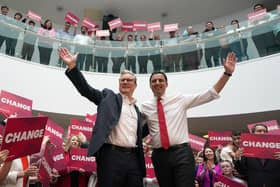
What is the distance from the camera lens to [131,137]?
184cm

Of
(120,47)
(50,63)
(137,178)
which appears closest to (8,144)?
(137,178)

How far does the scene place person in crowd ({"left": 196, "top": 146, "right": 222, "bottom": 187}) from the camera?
3209 millimetres

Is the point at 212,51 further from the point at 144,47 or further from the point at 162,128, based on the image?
the point at 162,128

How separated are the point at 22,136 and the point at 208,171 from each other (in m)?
2.27

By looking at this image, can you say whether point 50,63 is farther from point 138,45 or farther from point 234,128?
point 234,128

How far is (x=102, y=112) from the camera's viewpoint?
1.83 metres

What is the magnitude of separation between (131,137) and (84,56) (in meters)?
5.48

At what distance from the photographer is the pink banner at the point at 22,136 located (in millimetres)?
1770

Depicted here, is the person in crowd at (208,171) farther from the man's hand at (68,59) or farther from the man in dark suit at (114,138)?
the man's hand at (68,59)

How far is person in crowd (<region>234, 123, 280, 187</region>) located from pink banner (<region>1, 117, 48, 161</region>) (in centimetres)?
179

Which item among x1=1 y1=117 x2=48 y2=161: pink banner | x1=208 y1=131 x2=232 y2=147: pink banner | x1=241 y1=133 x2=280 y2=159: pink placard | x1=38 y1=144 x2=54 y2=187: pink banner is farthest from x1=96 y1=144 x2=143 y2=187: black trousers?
x1=208 y1=131 x2=232 y2=147: pink banner

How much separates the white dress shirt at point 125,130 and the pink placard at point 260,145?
1.20m

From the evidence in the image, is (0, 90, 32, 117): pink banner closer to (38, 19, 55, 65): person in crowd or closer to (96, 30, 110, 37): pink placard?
(38, 19, 55, 65): person in crowd

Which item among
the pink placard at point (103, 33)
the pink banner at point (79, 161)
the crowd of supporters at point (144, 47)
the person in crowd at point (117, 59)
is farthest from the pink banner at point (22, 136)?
the pink placard at point (103, 33)
